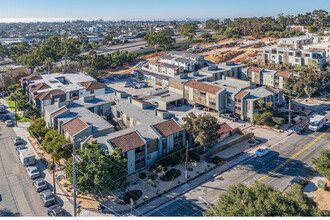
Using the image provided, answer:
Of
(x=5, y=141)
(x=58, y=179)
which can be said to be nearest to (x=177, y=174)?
(x=58, y=179)

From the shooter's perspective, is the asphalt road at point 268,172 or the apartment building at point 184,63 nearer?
the asphalt road at point 268,172

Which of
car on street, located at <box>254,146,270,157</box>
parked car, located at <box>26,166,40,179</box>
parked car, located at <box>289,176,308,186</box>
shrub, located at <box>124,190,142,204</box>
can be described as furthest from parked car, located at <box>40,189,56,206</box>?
car on street, located at <box>254,146,270,157</box>

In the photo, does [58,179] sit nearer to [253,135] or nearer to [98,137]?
[98,137]

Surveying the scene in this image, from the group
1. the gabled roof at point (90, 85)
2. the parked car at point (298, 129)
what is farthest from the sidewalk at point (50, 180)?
the parked car at point (298, 129)

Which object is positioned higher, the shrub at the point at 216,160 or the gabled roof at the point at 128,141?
the gabled roof at the point at 128,141

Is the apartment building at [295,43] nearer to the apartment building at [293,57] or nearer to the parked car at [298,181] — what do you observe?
the apartment building at [293,57]

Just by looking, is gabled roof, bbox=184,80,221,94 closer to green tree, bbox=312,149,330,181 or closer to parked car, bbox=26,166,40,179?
green tree, bbox=312,149,330,181

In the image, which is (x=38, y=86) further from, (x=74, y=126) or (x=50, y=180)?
(x=50, y=180)
